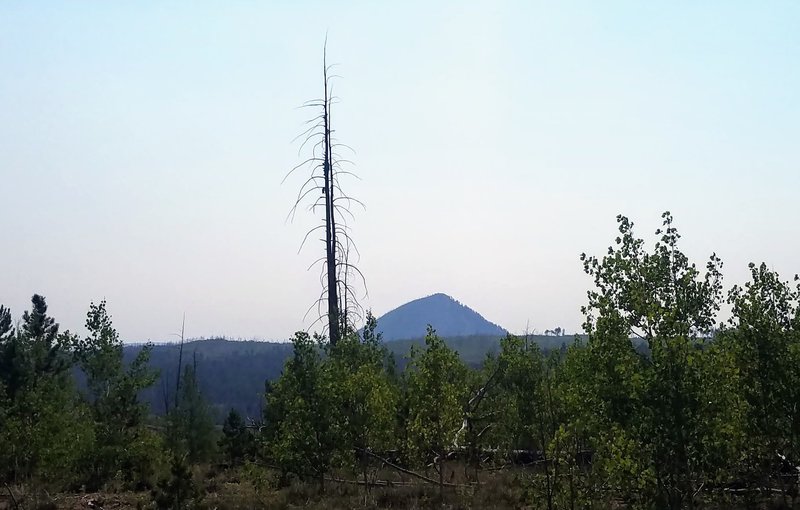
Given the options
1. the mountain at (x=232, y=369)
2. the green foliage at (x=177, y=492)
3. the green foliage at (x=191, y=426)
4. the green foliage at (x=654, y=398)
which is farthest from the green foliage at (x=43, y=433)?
the mountain at (x=232, y=369)

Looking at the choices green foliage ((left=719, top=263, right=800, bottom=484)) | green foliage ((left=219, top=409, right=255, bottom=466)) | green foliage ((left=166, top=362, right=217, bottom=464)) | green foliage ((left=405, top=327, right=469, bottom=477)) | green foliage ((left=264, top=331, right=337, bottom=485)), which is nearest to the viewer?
green foliage ((left=719, top=263, right=800, bottom=484))

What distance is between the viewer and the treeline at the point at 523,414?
988cm

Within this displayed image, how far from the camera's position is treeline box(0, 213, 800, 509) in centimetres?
988

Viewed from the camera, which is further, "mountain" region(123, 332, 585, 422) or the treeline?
"mountain" region(123, 332, 585, 422)

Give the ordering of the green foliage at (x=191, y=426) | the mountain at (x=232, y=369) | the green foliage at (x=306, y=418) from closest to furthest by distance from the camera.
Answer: the green foliage at (x=306, y=418) → the green foliage at (x=191, y=426) → the mountain at (x=232, y=369)

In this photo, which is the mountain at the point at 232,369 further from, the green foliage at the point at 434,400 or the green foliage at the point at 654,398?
the green foliage at the point at 654,398

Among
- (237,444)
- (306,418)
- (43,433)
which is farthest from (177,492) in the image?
(237,444)

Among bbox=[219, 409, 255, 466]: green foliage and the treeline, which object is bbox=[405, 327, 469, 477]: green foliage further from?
bbox=[219, 409, 255, 466]: green foliage

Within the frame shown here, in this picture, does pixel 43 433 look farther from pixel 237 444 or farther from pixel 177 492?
pixel 237 444

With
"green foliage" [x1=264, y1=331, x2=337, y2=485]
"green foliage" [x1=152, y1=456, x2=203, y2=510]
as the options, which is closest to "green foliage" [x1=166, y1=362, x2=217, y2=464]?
"green foliage" [x1=264, y1=331, x2=337, y2=485]

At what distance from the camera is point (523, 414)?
2244 cm

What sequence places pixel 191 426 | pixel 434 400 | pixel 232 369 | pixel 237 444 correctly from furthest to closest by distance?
pixel 232 369
pixel 191 426
pixel 237 444
pixel 434 400

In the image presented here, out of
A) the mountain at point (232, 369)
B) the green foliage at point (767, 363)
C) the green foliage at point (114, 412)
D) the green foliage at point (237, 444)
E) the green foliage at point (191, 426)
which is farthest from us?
the mountain at point (232, 369)

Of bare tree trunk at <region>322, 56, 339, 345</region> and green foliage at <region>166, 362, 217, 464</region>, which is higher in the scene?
bare tree trunk at <region>322, 56, 339, 345</region>
